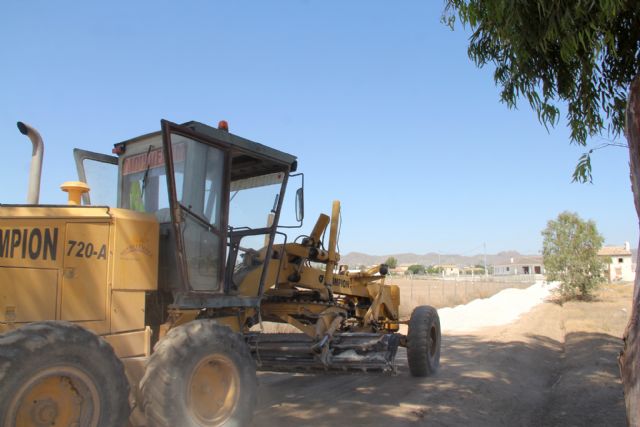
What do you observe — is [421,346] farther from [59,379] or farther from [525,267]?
[525,267]

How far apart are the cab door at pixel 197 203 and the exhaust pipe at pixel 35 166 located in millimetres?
1167

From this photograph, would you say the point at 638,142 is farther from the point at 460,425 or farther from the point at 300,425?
the point at 300,425

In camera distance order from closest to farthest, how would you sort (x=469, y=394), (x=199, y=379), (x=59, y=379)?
(x=59, y=379) < (x=199, y=379) < (x=469, y=394)

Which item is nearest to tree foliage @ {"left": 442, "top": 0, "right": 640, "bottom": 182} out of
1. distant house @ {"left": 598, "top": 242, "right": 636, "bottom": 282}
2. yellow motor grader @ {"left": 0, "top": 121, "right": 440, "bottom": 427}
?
yellow motor grader @ {"left": 0, "top": 121, "right": 440, "bottom": 427}

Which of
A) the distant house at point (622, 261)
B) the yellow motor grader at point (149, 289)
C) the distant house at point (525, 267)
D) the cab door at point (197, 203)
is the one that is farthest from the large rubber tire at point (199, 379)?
the distant house at point (525, 267)

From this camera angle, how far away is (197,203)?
5168 millimetres

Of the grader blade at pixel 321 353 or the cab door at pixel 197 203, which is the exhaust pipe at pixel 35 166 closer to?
the cab door at pixel 197 203

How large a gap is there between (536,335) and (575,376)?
6590 mm

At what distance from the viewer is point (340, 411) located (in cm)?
666

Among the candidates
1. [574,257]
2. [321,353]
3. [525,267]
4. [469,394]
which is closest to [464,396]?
[469,394]

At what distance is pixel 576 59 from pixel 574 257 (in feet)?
100

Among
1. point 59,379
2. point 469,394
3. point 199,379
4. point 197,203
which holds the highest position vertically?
point 197,203

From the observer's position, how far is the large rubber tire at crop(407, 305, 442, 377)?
8711mm

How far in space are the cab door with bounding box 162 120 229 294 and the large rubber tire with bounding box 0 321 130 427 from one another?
1.23m
